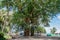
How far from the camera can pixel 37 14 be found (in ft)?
58.6

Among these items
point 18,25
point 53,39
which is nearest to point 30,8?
point 18,25

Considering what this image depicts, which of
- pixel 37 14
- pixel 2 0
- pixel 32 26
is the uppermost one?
pixel 2 0

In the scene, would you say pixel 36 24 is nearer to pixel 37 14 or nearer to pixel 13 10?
pixel 37 14

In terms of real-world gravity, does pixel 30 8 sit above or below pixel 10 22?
above

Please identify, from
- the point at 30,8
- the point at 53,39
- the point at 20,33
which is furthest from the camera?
the point at 20,33

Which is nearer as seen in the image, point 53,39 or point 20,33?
point 53,39

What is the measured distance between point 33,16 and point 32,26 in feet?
3.15

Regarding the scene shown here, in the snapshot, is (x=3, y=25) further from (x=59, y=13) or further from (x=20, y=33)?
(x=59, y=13)

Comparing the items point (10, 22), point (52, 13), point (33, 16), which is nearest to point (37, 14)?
point (33, 16)

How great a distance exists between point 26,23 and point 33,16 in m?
0.95

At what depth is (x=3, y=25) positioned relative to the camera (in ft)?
59.4

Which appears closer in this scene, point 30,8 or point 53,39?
point 53,39

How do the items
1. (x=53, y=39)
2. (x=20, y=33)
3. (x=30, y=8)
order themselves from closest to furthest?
(x=53, y=39) → (x=30, y=8) → (x=20, y=33)

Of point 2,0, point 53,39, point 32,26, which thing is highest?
point 2,0
